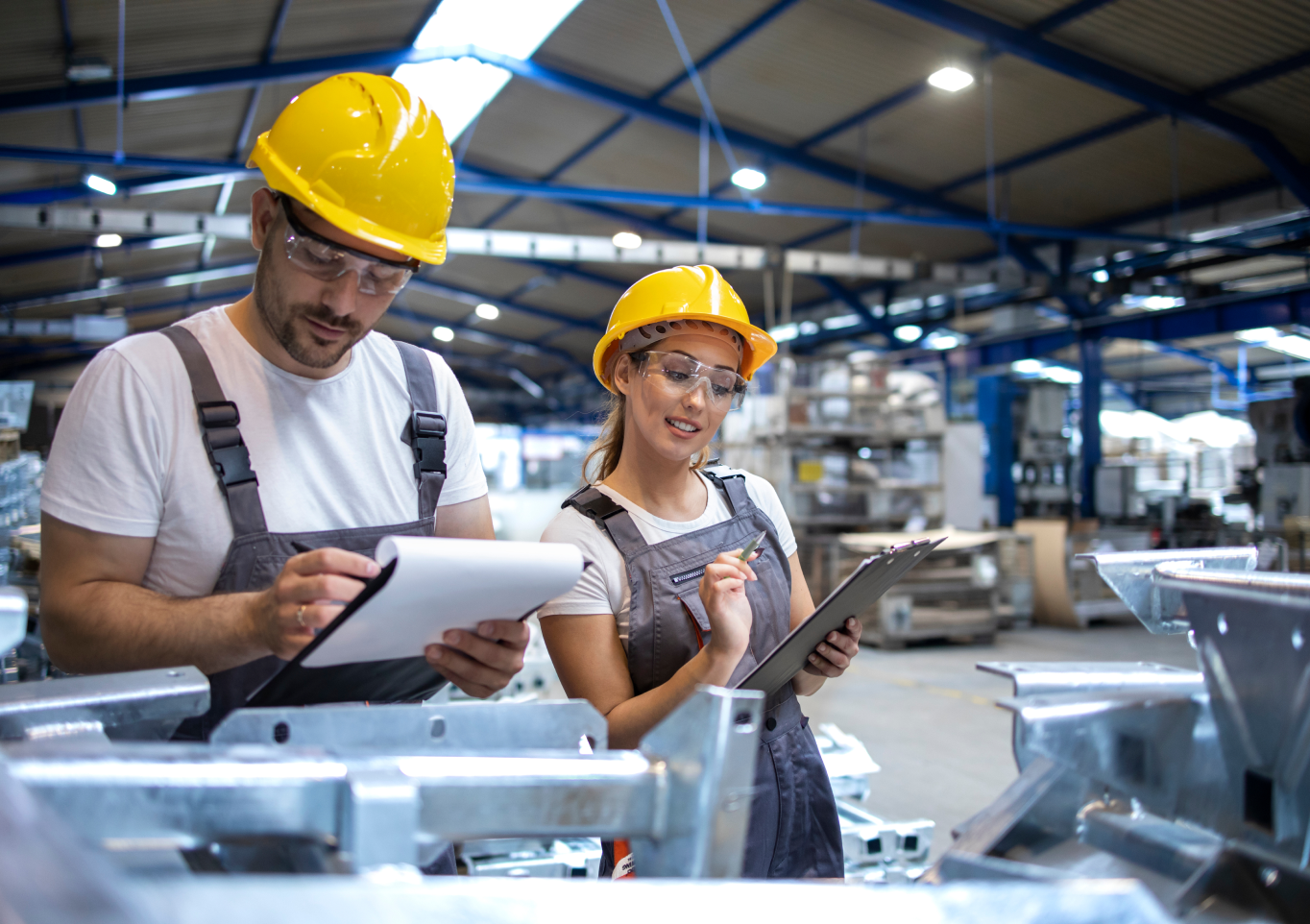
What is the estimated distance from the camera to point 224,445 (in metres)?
1.34

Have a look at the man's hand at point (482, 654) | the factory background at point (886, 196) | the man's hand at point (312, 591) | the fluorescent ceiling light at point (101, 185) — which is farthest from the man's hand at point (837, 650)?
the fluorescent ceiling light at point (101, 185)

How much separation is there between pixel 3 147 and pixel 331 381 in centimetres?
829

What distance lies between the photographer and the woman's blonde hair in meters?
1.97

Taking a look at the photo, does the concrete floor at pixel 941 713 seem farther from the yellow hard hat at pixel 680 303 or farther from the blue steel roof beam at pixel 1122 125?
the blue steel roof beam at pixel 1122 125

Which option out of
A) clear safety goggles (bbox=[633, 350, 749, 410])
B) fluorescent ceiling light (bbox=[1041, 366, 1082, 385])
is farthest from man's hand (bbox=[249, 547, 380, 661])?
fluorescent ceiling light (bbox=[1041, 366, 1082, 385])

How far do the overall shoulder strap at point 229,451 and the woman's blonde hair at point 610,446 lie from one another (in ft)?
2.40

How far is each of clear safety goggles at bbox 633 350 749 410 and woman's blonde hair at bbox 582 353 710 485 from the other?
0.16 m

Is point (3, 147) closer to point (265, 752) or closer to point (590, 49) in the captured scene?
point (590, 49)

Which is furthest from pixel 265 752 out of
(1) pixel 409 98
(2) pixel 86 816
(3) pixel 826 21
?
(3) pixel 826 21

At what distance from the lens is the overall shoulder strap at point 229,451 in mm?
1342

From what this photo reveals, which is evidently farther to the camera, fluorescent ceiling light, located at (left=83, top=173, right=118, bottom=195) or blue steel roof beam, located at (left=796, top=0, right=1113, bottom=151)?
A: fluorescent ceiling light, located at (left=83, top=173, right=118, bottom=195)

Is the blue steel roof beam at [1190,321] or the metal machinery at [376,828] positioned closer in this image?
the metal machinery at [376,828]

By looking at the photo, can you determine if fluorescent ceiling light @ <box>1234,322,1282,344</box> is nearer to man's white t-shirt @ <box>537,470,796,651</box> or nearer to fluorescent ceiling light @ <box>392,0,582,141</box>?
fluorescent ceiling light @ <box>392,0,582,141</box>

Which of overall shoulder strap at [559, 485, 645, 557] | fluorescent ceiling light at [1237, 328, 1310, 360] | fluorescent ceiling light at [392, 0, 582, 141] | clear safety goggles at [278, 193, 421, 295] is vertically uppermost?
fluorescent ceiling light at [392, 0, 582, 141]
